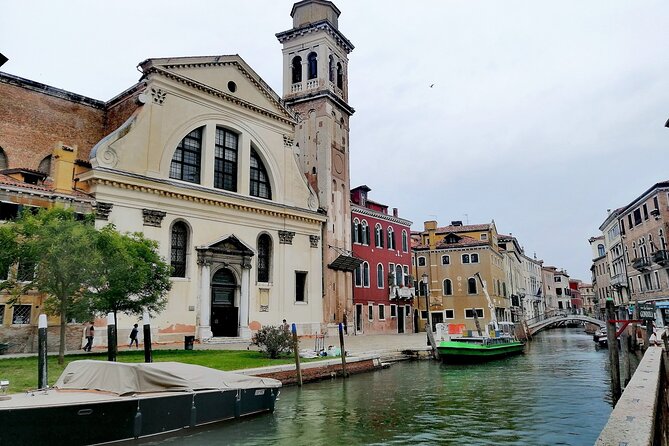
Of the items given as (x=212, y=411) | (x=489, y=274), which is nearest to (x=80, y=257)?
(x=212, y=411)

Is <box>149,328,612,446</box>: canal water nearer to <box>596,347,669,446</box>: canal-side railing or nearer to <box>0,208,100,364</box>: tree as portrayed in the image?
<box>596,347,669,446</box>: canal-side railing

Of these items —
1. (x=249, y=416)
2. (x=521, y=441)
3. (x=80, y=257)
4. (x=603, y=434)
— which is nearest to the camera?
(x=603, y=434)

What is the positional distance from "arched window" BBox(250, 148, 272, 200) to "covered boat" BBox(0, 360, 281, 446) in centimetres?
1663

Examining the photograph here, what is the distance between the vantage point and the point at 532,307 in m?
71.8

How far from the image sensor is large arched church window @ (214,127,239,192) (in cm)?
2511

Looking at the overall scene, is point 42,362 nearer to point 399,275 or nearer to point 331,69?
point 331,69

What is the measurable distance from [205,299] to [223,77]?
11.3 m

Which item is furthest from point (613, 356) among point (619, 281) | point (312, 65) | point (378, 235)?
point (619, 281)

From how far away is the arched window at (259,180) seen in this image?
2708cm

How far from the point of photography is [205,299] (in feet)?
75.4

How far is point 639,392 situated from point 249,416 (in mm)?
7762

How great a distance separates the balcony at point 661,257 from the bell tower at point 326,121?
20.1m

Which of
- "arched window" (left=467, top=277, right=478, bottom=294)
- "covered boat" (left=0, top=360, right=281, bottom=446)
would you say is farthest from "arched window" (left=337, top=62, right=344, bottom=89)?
"covered boat" (left=0, top=360, right=281, bottom=446)

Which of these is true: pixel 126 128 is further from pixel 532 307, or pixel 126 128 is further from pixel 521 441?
pixel 532 307
